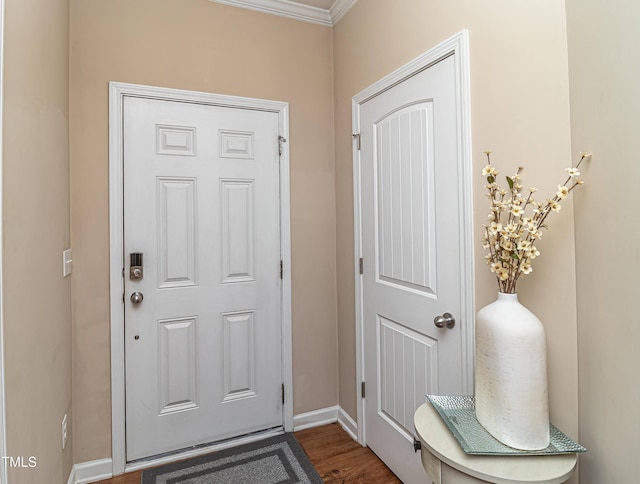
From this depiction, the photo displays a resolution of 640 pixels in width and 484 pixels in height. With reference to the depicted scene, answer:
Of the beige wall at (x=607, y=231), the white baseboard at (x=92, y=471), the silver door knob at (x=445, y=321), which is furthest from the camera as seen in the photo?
the white baseboard at (x=92, y=471)

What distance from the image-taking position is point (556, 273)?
3.66ft

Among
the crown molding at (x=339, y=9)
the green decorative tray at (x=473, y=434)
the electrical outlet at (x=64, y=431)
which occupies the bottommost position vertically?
the electrical outlet at (x=64, y=431)

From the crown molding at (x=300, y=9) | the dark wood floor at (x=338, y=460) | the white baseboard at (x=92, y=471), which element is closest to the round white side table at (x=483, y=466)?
the dark wood floor at (x=338, y=460)

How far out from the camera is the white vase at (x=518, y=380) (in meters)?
0.97

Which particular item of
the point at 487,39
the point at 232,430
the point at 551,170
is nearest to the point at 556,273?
the point at 551,170

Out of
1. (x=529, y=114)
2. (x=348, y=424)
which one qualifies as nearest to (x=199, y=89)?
(x=529, y=114)

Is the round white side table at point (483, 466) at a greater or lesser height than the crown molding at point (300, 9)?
lesser

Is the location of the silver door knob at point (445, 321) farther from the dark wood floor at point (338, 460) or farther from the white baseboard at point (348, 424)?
the white baseboard at point (348, 424)

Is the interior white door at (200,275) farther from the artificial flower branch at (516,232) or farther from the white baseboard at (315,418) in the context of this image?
the artificial flower branch at (516,232)

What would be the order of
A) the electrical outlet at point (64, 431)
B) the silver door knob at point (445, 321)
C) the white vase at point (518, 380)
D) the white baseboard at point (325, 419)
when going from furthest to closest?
the white baseboard at point (325, 419)
the electrical outlet at point (64, 431)
the silver door knob at point (445, 321)
the white vase at point (518, 380)

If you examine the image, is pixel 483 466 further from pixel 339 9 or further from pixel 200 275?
pixel 339 9

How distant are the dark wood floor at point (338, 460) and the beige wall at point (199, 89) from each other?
172 millimetres

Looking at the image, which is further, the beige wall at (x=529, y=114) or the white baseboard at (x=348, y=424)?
the white baseboard at (x=348, y=424)

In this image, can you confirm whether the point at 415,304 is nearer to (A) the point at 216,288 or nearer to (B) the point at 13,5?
(A) the point at 216,288
